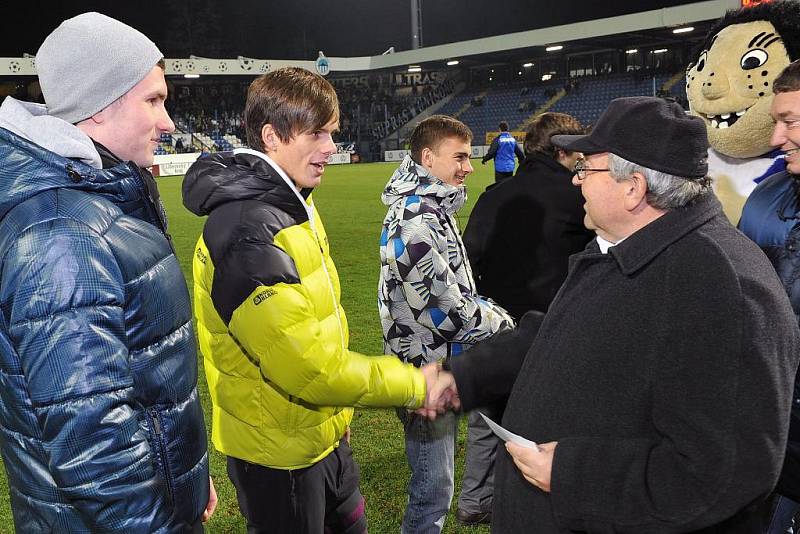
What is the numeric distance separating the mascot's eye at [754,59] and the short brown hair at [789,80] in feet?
2.84

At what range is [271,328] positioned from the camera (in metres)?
1.99

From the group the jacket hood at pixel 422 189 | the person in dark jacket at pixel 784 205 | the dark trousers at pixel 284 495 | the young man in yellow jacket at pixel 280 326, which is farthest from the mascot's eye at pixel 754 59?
the dark trousers at pixel 284 495

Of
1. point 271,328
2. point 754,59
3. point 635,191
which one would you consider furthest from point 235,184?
point 754,59

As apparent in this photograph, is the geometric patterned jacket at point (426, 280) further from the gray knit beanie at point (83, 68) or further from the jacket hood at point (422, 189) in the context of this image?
the gray knit beanie at point (83, 68)

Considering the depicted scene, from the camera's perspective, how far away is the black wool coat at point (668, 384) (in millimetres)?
1526

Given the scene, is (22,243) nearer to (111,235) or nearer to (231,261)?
(111,235)

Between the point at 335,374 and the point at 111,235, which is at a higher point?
the point at 111,235

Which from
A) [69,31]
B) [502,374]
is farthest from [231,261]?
[502,374]

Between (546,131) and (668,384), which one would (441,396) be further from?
(546,131)

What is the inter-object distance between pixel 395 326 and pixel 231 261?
127 centimetres

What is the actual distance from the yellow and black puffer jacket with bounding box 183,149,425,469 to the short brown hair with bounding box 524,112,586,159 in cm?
166

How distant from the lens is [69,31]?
180cm

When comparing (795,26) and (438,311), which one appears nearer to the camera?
(438,311)

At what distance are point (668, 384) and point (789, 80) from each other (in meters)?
1.99
